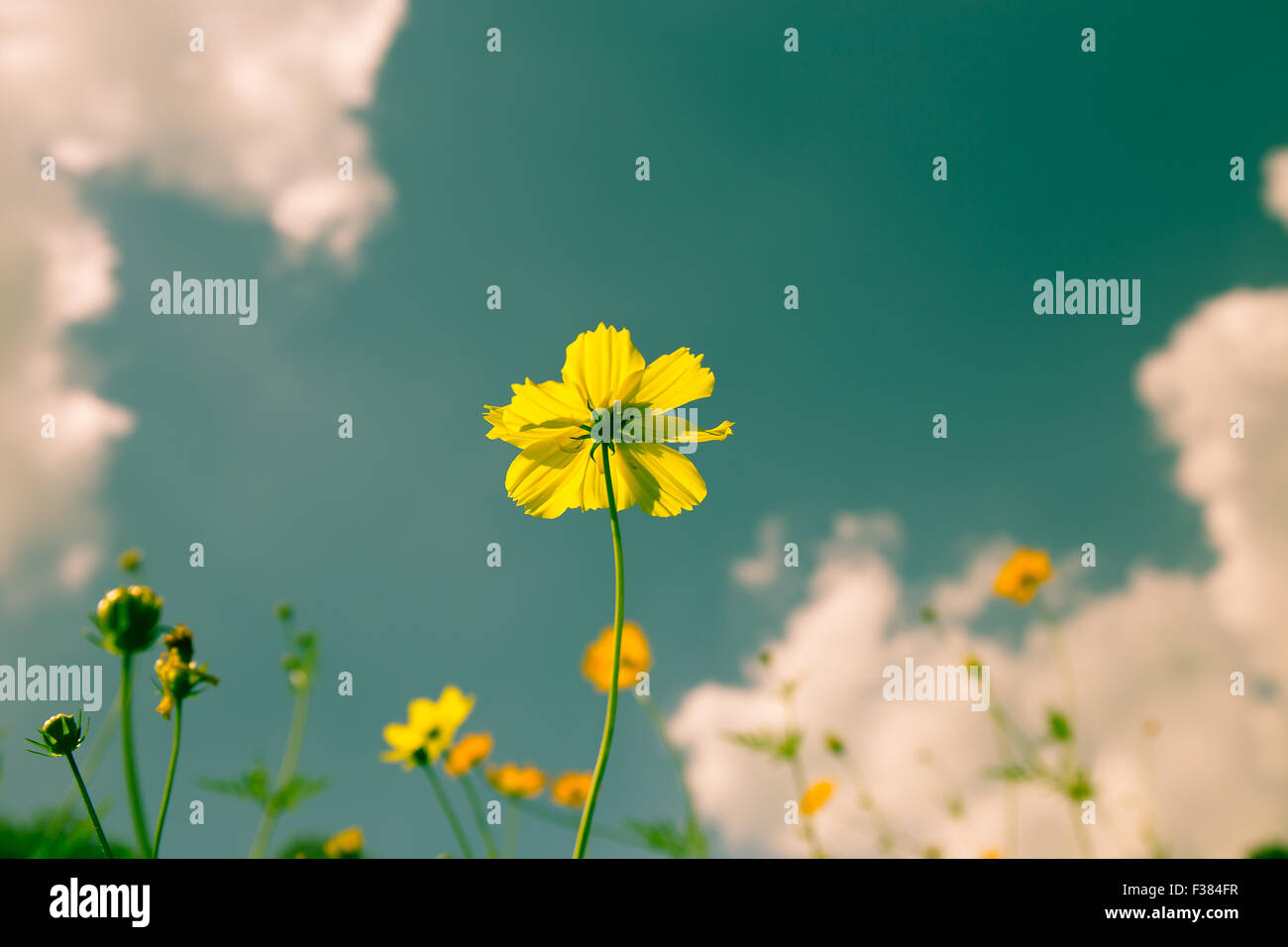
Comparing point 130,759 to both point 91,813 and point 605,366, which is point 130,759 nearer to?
point 91,813

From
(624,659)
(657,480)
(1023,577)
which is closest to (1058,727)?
(1023,577)

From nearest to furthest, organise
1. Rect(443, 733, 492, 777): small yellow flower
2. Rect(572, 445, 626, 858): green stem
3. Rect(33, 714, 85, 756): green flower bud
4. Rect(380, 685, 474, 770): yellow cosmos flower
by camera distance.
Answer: Rect(572, 445, 626, 858): green stem, Rect(33, 714, 85, 756): green flower bud, Rect(380, 685, 474, 770): yellow cosmos flower, Rect(443, 733, 492, 777): small yellow flower

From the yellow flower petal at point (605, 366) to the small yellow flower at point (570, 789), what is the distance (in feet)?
5.52

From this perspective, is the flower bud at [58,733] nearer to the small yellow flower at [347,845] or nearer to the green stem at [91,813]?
the green stem at [91,813]

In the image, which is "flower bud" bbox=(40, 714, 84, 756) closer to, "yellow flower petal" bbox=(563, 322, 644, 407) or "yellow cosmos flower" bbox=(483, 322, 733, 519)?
"yellow cosmos flower" bbox=(483, 322, 733, 519)

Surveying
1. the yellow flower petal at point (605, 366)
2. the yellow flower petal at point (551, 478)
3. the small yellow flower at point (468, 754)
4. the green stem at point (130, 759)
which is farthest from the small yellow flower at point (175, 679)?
the small yellow flower at point (468, 754)

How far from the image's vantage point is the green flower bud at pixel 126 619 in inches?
30.4

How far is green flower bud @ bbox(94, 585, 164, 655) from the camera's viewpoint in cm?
77

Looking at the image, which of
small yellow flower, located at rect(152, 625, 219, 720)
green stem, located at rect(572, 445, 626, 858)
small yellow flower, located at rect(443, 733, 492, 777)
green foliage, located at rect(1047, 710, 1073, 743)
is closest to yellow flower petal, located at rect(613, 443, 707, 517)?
green stem, located at rect(572, 445, 626, 858)

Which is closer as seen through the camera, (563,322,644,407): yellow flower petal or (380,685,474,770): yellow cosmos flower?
(563,322,644,407): yellow flower petal

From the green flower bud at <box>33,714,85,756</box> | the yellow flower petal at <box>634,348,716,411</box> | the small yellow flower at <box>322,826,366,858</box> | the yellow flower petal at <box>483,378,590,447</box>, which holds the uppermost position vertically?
the yellow flower petal at <box>634,348,716,411</box>

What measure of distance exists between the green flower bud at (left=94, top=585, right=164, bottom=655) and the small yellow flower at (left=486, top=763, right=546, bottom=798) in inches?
58.6
